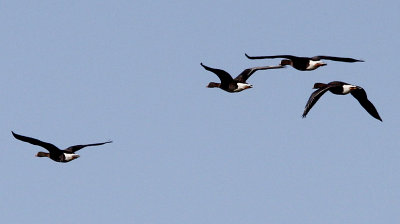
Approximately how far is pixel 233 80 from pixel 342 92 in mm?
5297

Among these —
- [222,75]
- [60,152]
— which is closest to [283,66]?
[222,75]

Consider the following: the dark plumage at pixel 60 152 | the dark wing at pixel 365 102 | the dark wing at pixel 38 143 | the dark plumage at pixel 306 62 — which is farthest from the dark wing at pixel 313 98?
the dark wing at pixel 38 143

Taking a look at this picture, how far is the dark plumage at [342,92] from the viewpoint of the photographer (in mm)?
39562

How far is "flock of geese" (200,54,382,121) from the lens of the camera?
130 ft

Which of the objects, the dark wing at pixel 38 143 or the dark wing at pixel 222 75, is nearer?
the dark wing at pixel 222 75

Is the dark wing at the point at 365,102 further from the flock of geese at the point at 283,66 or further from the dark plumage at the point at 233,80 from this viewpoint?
the dark plumage at the point at 233,80

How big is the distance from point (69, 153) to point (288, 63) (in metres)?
12.1

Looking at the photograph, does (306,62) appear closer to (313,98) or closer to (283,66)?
(283,66)

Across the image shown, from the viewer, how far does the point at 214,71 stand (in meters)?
42.2

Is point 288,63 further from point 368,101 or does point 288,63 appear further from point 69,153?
point 69,153

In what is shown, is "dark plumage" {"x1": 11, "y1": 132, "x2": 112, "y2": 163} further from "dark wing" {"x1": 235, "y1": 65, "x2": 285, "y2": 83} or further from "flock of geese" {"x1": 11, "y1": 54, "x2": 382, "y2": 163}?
"dark wing" {"x1": 235, "y1": 65, "x2": 285, "y2": 83}

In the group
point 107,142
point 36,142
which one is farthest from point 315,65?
point 36,142

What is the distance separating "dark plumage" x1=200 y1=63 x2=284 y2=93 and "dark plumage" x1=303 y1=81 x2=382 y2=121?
9.13 ft

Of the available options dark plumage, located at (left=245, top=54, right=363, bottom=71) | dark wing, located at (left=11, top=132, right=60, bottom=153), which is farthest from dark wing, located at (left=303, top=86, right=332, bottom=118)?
dark wing, located at (left=11, top=132, right=60, bottom=153)
